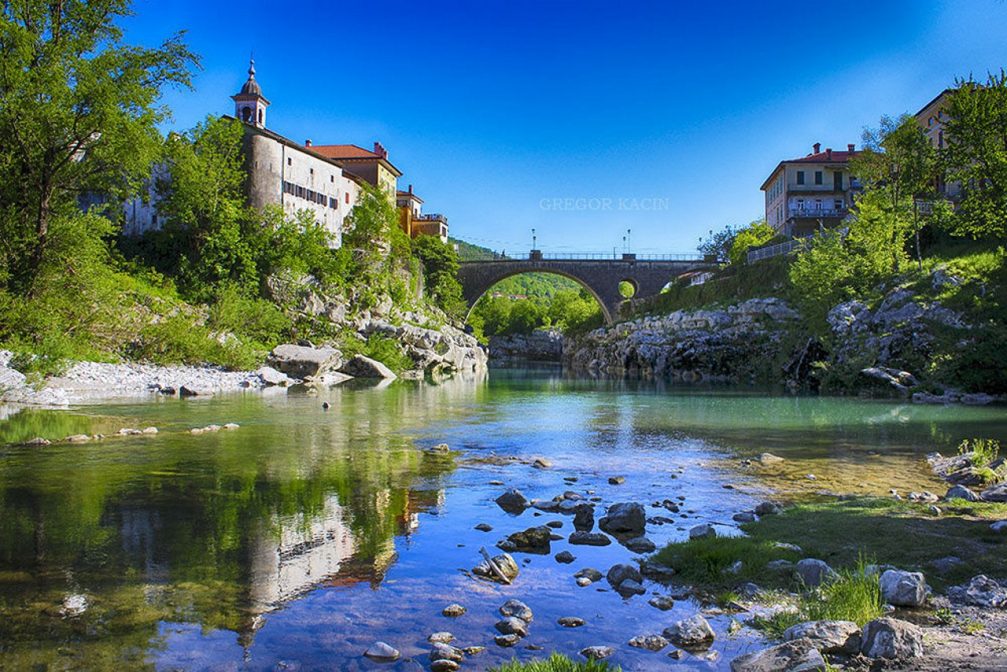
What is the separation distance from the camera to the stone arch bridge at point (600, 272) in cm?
9281

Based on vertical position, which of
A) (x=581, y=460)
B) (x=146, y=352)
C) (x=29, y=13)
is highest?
(x=29, y=13)

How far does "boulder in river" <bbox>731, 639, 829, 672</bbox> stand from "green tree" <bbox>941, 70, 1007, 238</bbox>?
24.9 m

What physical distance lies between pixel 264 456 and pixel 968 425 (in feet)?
62.8

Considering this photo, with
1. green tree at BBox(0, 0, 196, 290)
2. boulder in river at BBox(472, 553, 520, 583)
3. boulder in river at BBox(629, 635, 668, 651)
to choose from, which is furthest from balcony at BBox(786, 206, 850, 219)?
boulder in river at BBox(629, 635, 668, 651)

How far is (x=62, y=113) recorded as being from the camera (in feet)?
89.6

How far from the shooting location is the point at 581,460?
15.7 meters

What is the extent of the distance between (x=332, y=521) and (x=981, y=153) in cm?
2646

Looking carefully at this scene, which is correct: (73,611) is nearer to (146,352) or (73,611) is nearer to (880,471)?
(880,471)

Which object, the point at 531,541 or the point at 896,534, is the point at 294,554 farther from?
the point at 896,534

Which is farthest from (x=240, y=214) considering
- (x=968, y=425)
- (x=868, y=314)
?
(x=968, y=425)

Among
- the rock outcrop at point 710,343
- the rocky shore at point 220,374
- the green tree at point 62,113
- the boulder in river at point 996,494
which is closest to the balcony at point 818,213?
the rock outcrop at point 710,343

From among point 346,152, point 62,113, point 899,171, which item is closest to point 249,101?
point 346,152

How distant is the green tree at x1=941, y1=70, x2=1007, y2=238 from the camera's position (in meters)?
24.9

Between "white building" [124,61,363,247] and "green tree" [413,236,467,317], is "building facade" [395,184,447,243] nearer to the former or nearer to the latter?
"green tree" [413,236,467,317]
